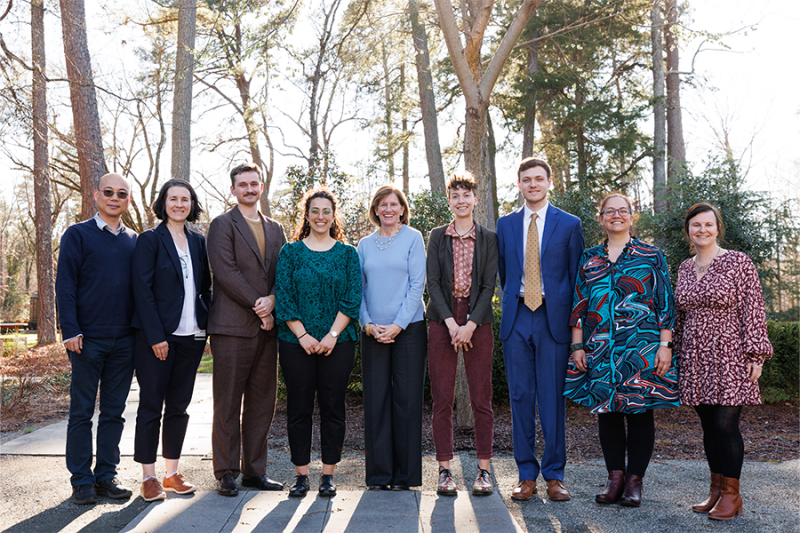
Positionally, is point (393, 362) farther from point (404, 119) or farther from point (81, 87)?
point (404, 119)

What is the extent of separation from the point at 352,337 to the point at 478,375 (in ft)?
2.90

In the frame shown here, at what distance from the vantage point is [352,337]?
3.77m

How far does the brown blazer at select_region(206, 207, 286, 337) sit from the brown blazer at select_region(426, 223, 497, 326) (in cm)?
112

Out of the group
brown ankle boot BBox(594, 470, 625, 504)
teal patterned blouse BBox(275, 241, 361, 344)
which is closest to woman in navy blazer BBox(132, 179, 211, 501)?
teal patterned blouse BBox(275, 241, 361, 344)

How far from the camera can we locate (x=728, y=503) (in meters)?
3.43

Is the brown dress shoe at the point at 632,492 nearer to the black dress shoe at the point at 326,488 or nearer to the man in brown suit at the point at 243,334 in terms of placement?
the black dress shoe at the point at 326,488

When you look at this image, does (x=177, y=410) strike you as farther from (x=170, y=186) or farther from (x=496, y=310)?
(x=496, y=310)

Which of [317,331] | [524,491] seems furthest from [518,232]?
[524,491]

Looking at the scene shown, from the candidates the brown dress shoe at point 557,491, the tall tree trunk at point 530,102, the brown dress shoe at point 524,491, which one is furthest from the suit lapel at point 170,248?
the tall tree trunk at point 530,102

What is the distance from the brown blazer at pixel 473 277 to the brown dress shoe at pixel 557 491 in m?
1.14

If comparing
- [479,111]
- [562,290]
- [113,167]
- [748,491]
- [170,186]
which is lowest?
[748,491]

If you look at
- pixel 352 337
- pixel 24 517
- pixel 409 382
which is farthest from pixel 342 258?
pixel 24 517

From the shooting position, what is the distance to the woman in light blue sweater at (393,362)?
3.79 metres

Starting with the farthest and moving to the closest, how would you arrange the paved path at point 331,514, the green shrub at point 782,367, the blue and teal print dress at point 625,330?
the green shrub at point 782,367
the blue and teal print dress at point 625,330
the paved path at point 331,514
